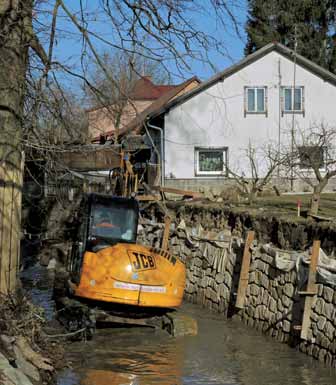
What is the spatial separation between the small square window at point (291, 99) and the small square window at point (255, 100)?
3.16ft

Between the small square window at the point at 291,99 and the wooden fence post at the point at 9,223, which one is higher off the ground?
the small square window at the point at 291,99

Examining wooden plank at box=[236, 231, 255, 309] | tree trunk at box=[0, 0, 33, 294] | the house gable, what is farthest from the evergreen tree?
tree trunk at box=[0, 0, 33, 294]

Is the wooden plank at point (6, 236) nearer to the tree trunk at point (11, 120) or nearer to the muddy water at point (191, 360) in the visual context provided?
the tree trunk at point (11, 120)

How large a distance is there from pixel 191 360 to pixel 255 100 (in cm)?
2375

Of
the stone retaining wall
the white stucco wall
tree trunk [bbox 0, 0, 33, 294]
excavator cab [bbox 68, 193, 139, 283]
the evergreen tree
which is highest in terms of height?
the evergreen tree

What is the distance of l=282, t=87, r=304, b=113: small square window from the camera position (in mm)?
34812

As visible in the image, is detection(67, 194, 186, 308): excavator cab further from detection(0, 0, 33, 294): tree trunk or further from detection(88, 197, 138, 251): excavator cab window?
detection(0, 0, 33, 294): tree trunk

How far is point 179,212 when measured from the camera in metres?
23.4

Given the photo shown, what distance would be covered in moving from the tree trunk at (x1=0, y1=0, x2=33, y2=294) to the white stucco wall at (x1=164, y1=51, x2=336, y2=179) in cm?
2490

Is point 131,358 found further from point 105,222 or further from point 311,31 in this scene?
point 311,31

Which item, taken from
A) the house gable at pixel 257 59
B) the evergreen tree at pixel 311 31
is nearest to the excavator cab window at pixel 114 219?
the house gable at pixel 257 59

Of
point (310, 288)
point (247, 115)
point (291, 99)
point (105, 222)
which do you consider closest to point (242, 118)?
point (247, 115)

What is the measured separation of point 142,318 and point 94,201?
2.69 m

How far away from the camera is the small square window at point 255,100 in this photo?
3469 cm
